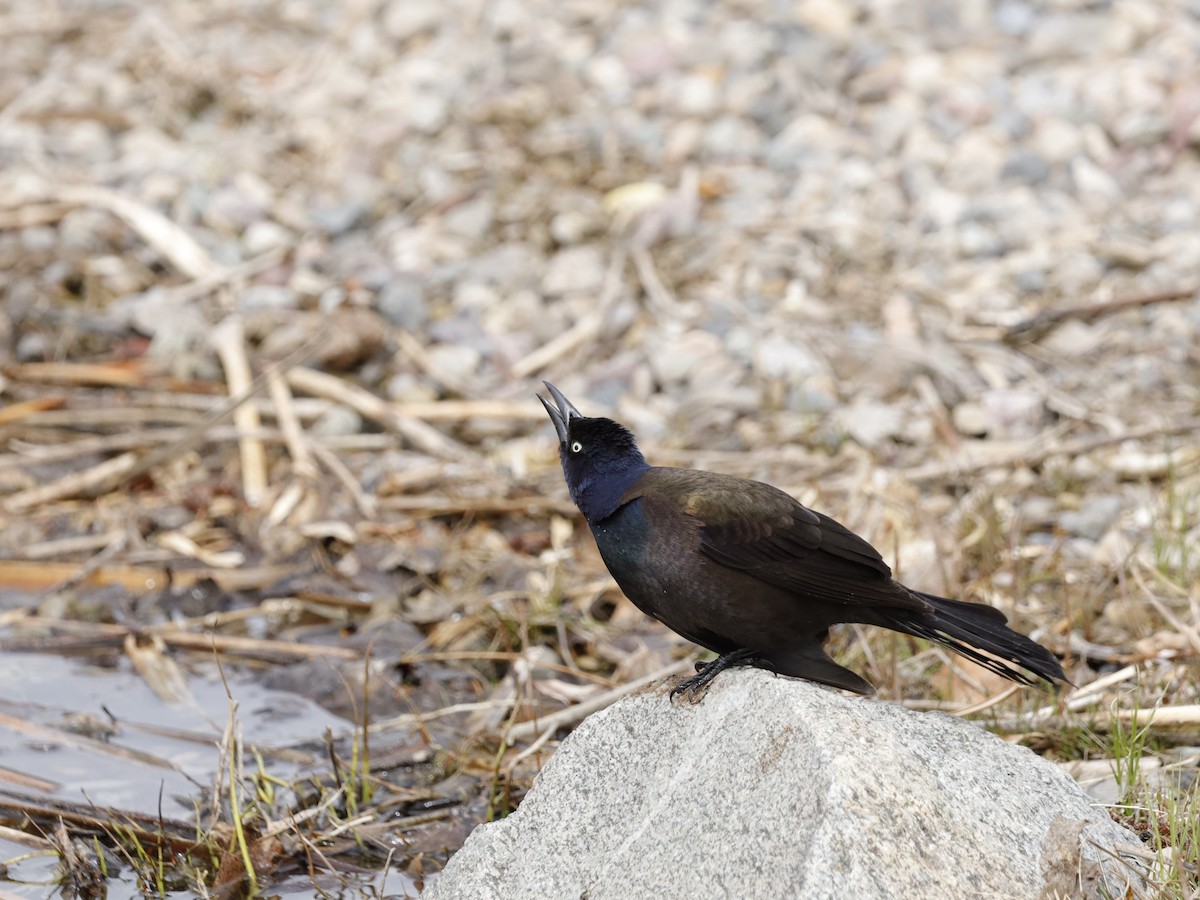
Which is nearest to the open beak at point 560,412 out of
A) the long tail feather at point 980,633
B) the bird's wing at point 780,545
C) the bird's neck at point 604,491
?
the bird's neck at point 604,491

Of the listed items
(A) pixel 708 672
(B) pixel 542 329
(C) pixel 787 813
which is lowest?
(B) pixel 542 329

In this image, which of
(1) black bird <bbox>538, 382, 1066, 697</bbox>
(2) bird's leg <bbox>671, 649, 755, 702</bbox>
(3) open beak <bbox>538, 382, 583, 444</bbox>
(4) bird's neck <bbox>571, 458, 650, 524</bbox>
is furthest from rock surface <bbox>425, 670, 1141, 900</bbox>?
(3) open beak <bbox>538, 382, 583, 444</bbox>

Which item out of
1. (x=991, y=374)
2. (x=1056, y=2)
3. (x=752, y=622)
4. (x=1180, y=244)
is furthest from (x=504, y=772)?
(x=1056, y=2)

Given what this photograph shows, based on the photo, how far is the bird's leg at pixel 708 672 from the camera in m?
2.95

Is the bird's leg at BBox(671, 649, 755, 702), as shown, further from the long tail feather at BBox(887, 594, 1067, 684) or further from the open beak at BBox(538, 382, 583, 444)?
the open beak at BBox(538, 382, 583, 444)

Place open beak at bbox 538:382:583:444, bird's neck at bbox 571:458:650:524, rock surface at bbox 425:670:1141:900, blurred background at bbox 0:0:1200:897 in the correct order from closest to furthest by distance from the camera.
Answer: rock surface at bbox 425:670:1141:900 → bird's neck at bbox 571:458:650:524 → open beak at bbox 538:382:583:444 → blurred background at bbox 0:0:1200:897

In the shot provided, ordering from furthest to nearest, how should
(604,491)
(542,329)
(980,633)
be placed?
1. (542,329)
2. (604,491)
3. (980,633)

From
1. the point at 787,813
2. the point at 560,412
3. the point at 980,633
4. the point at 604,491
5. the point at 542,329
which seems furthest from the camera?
the point at 542,329

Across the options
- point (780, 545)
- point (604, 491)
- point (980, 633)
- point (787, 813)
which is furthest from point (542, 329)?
point (787, 813)

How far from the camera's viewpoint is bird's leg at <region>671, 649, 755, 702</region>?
116 inches

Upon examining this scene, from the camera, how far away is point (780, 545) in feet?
9.75

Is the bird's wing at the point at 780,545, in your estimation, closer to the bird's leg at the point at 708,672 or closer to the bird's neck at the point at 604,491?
the bird's neck at the point at 604,491

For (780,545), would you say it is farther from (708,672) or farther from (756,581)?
(708,672)

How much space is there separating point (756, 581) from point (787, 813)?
0.64m
